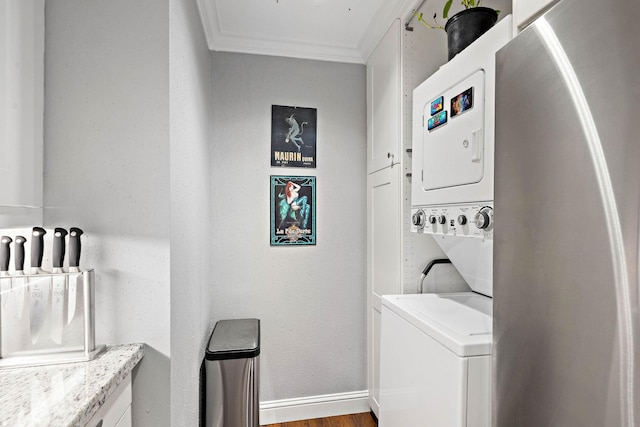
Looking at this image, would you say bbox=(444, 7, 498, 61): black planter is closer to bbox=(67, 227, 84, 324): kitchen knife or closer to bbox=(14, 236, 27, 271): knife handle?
bbox=(67, 227, 84, 324): kitchen knife

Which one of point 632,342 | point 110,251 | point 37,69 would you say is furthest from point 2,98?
point 632,342

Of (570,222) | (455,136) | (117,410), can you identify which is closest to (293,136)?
(455,136)

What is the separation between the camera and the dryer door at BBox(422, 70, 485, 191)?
1.21 m

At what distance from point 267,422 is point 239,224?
1.40m

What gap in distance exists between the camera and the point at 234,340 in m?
1.91

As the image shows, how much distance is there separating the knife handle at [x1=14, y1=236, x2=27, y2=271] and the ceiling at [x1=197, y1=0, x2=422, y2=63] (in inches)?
60.6

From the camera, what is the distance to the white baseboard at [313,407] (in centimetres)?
231

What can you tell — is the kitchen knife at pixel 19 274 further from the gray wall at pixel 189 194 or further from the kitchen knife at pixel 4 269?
the gray wall at pixel 189 194

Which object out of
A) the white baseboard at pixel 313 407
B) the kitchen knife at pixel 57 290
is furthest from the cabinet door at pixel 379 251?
the kitchen knife at pixel 57 290

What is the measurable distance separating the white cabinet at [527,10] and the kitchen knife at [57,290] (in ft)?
4.52

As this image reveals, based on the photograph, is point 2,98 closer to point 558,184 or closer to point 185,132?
point 185,132

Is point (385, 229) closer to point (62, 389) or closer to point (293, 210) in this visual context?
point (293, 210)

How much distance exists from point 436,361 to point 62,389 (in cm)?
114

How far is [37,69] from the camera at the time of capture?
3.32 feet
